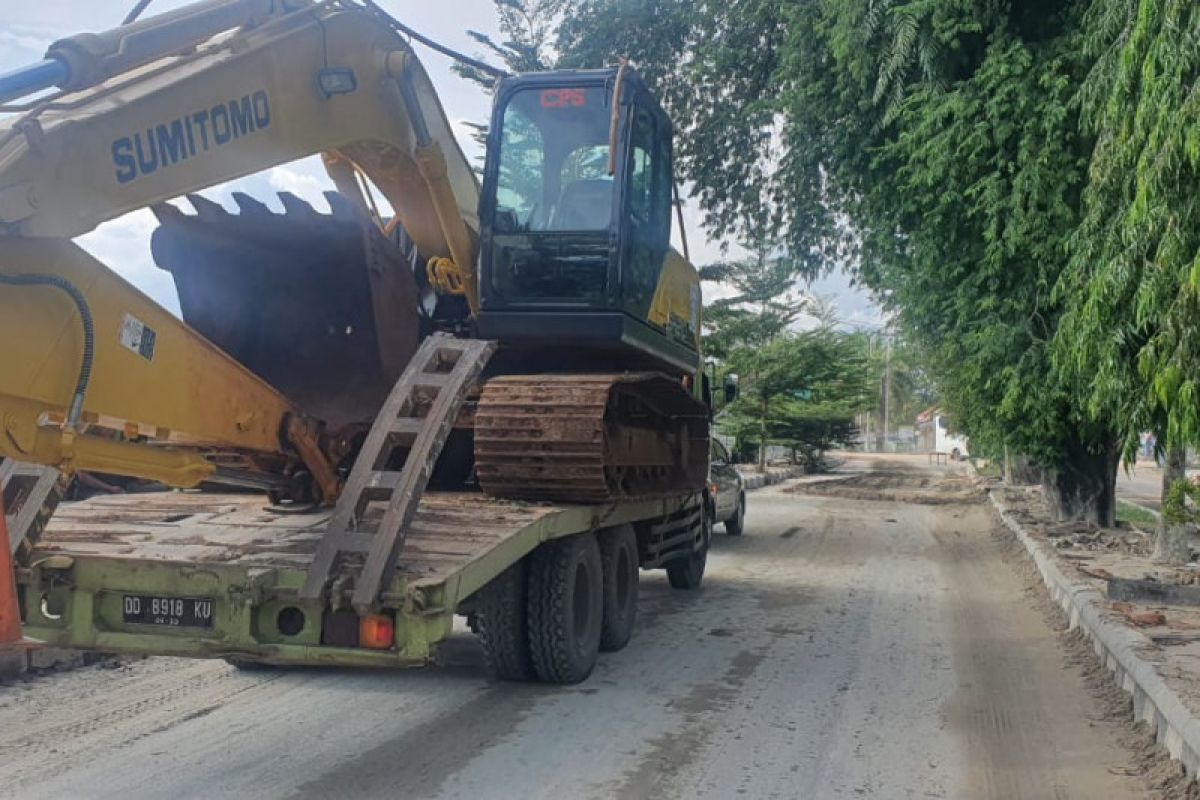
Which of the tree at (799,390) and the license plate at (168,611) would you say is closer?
the license plate at (168,611)

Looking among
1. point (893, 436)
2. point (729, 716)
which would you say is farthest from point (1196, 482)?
point (893, 436)

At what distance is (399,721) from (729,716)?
190 centimetres

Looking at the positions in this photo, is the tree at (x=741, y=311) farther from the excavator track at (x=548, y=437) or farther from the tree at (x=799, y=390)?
the excavator track at (x=548, y=437)

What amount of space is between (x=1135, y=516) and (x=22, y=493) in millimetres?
20147

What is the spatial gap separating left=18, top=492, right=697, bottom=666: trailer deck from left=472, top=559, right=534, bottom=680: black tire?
0.79m

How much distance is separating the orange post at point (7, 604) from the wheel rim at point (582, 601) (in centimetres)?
391

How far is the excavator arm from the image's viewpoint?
4.23m

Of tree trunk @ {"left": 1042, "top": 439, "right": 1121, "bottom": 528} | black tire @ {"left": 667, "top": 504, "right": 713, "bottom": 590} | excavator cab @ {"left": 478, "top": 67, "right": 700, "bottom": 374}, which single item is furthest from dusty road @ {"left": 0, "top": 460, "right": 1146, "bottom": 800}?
tree trunk @ {"left": 1042, "top": 439, "right": 1121, "bottom": 528}

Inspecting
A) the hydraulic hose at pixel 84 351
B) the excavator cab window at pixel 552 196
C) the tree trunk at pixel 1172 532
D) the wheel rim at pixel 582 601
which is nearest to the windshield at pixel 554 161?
the excavator cab window at pixel 552 196

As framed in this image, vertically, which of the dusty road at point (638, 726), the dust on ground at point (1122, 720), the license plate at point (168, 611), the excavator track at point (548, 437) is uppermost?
the excavator track at point (548, 437)

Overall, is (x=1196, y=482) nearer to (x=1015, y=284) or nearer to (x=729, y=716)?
(x=1015, y=284)

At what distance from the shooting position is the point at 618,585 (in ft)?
27.3

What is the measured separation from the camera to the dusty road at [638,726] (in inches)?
205

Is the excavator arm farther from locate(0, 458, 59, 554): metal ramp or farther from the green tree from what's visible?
the green tree
